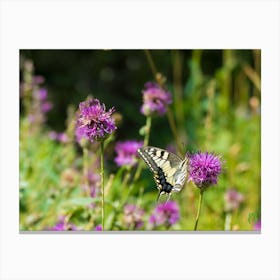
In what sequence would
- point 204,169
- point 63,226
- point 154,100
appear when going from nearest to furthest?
point 204,169 < point 154,100 < point 63,226

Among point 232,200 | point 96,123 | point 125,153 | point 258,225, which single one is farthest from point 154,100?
point 232,200

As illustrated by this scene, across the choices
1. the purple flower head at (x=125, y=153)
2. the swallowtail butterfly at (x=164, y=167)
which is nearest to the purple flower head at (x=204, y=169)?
the swallowtail butterfly at (x=164, y=167)

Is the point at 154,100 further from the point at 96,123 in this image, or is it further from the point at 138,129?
the point at 138,129

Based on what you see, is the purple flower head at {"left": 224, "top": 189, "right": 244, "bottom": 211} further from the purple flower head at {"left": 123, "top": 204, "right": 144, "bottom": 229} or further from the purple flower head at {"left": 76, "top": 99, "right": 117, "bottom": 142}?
the purple flower head at {"left": 76, "top": 99, "right": 117, "bottom": 142}

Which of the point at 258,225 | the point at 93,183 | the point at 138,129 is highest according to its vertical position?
the point at 138,129

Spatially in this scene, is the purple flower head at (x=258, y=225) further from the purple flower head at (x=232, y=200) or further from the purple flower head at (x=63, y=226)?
the purple flower head at (x=63, y=226)
